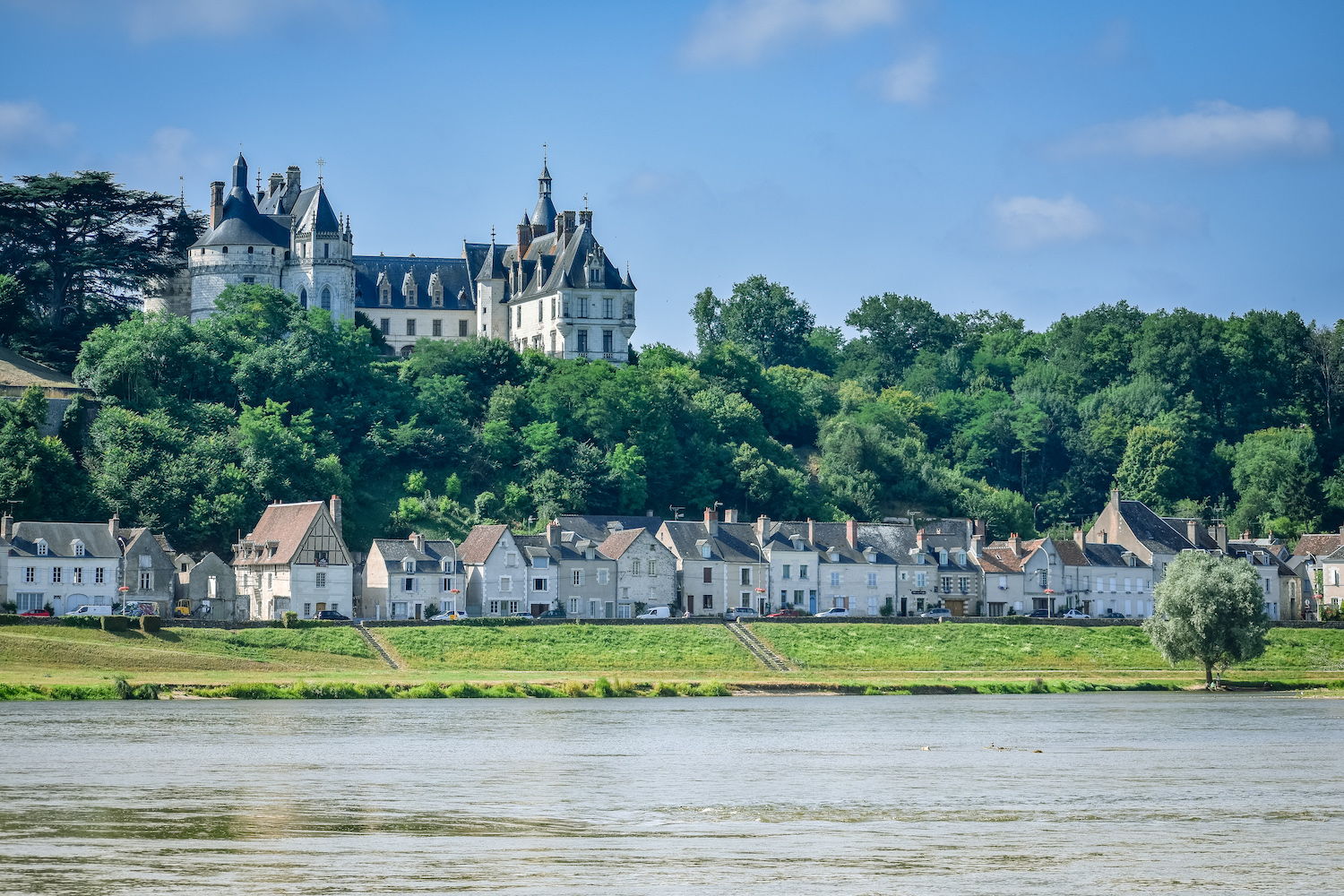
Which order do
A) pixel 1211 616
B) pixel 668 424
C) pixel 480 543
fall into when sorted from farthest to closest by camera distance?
pixel 668 424 < pixel 480 543 < pixel 1211 616

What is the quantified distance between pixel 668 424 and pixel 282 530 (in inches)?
1123

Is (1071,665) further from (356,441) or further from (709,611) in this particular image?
(356,441)

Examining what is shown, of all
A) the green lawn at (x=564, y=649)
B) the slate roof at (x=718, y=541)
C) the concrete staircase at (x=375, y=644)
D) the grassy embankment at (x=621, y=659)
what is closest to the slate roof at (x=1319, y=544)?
the grassy embankment at (x=621, y=659)

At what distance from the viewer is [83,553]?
72938 millimetres

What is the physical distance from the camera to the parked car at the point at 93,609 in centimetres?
7044

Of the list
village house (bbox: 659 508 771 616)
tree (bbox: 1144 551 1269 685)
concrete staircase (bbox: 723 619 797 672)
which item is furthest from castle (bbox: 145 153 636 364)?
tree (bbox: 1144 551 1269 685)

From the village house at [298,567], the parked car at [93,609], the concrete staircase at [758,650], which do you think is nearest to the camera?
the concrete staircase at [758,650]

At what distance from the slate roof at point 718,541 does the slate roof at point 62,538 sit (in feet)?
82.3

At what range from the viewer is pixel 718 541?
275 feet

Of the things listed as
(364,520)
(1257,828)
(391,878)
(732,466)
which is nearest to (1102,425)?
(732,466)

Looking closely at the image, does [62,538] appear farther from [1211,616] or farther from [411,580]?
[1211,616]

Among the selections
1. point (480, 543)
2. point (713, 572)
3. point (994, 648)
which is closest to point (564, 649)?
point (480, 543)

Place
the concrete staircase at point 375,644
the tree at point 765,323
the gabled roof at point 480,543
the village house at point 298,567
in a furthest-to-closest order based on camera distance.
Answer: the tree at point 765,323 < the gabled roof at point 480,543 < the village house at point 298,567 < the concrete staircase at point 375,644

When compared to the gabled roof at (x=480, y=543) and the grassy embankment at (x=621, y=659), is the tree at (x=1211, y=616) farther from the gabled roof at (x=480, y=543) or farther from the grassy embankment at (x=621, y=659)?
the gabled roof at (x=480, y=543)
